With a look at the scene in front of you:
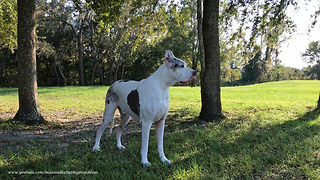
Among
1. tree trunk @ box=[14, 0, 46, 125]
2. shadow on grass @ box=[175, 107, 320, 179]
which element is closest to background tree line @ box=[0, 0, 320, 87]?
tree trunk @ box=[14, 0, 46, 125]

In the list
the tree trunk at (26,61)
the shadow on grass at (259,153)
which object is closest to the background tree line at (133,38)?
the tree trunk at (26,61)

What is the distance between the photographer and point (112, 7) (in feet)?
25.4

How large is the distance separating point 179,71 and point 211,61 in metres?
3.79

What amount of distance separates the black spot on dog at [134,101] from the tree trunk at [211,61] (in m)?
3.73

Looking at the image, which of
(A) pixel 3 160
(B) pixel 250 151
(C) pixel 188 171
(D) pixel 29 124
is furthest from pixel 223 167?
(D) pixel 29 124

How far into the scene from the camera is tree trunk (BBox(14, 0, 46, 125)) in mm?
6797

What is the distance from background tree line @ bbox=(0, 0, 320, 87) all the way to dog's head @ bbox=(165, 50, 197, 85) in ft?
15.9

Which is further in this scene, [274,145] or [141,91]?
[274,145]

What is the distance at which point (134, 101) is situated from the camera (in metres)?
4.09

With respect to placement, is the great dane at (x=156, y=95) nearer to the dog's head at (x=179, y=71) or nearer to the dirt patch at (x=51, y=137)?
the dog's head at (x=179, y=71)

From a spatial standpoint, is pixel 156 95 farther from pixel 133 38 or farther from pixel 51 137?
pixel 133 38

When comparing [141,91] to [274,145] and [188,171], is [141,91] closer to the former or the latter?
[188,171]

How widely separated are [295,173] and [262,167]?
459mm

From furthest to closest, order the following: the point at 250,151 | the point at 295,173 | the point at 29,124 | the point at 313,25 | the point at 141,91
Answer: the point at 313,25 < the point at 29,124 < the point at 250,151 < the point at 141,91 < the point at 295,173
